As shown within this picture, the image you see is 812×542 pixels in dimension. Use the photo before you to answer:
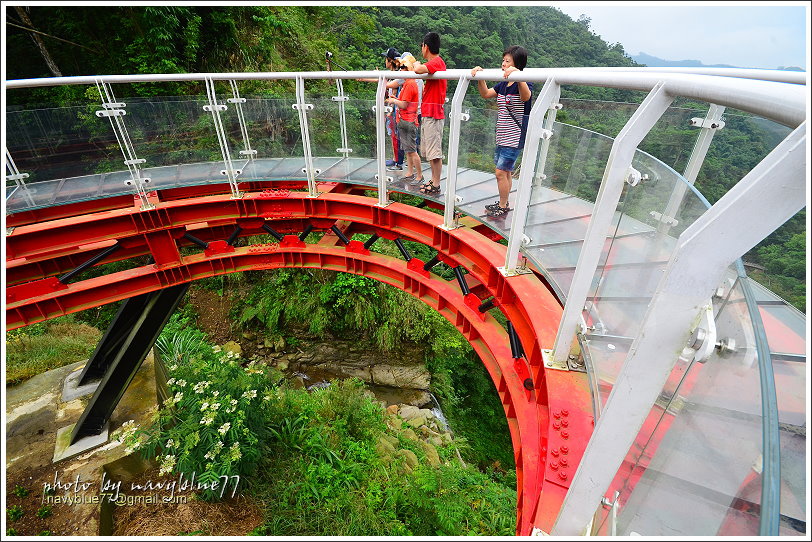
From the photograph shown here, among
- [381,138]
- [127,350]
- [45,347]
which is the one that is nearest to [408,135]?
[381,138]

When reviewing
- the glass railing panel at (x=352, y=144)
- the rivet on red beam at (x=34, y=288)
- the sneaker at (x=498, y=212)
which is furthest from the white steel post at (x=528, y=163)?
the rivet on red beam at (x=34, y=288)

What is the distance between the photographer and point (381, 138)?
519 centimetres

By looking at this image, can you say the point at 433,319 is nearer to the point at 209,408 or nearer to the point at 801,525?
the point at 209,408

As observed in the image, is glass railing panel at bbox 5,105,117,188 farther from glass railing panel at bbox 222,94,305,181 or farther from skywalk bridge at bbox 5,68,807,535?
glass railing panel at bbox 222,94,305,181

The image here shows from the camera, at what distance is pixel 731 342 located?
115cm

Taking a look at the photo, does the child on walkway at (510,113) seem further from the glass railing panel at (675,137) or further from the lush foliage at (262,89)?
the glass railing panel at (675,137)

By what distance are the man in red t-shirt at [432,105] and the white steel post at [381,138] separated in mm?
547

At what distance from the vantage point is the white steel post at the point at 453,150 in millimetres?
3842

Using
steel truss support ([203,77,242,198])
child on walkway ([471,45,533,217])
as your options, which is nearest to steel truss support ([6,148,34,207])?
steel truss support ([203,77,242,198])

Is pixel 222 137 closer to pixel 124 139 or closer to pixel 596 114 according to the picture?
pixel 124 139

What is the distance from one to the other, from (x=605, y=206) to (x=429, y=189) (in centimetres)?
321

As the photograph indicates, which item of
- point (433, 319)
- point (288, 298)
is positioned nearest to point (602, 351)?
point (433, 319)

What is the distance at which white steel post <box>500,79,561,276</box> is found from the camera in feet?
9.36

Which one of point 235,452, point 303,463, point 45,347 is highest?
point 235,452
